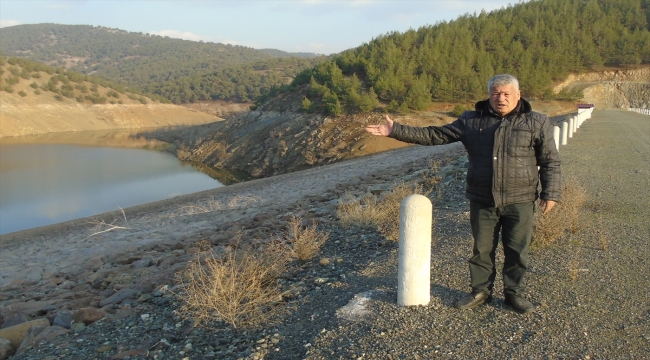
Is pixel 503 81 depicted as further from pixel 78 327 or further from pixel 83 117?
pixel 83 117

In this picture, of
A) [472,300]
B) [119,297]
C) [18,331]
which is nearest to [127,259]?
[119,297]

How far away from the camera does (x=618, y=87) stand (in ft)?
152

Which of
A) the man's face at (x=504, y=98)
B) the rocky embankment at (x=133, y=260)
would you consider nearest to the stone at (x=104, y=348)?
the rocky embankment at (x=133, y=260)

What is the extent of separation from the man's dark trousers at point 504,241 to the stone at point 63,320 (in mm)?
4437

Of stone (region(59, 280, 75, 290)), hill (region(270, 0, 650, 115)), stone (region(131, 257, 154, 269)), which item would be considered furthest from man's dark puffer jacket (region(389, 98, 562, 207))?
hill (region(270, 0, 650, 115))

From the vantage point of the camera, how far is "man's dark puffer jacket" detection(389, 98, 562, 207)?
416cm

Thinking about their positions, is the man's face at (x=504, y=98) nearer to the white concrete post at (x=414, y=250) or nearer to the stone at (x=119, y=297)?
the white concrete post at (x=414, y=250)

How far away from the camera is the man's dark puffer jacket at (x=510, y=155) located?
416 centimetres

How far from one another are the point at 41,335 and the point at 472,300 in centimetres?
430

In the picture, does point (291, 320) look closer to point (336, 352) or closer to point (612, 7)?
point (336, 352)

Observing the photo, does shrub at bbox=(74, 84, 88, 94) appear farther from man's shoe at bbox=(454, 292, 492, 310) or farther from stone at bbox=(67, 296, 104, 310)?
man's shoe at bbox=(454, 292, 492, 310)

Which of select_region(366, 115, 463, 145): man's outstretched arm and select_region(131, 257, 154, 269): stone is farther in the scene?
select_region(131, 257, 154, 269): stone

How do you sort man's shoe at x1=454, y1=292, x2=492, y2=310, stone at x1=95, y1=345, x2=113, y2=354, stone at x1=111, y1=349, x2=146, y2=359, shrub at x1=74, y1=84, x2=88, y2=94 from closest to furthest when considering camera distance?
1. man's shoe at x1=454, y1=292, x2=492, y2=310
2. stone at x1=111, y1=349, x2=146, y2=359
3. stone at x1=95, y1=345, x2=113, y2=354
4. shrub at x1=74, y1=84, x2=88, y2=94

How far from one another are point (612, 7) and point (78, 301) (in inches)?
2374
